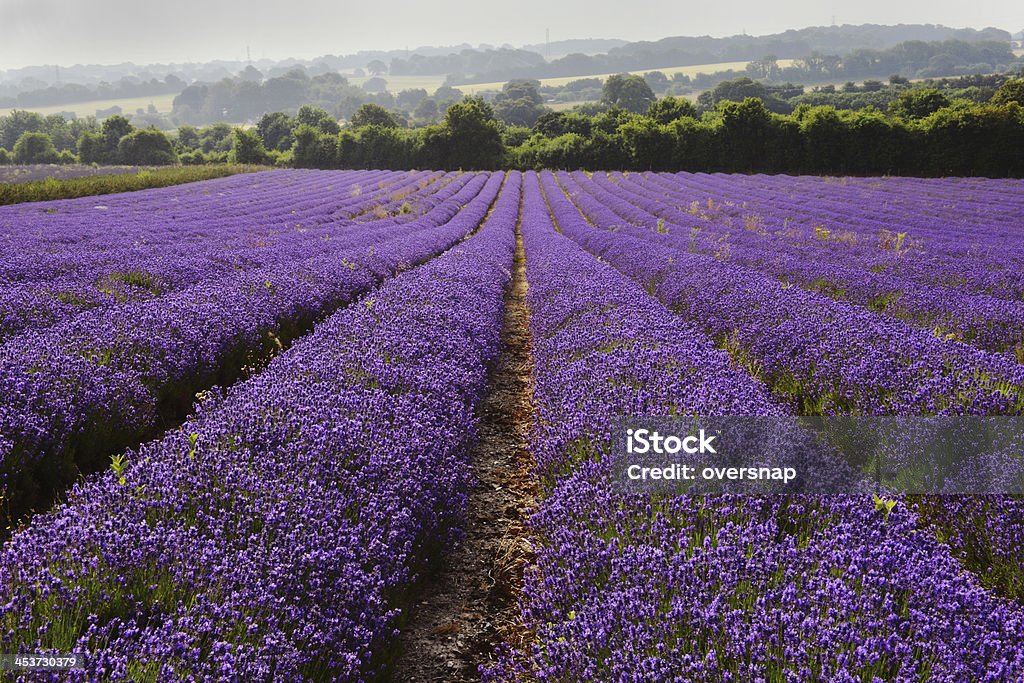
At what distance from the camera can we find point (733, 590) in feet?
6.97

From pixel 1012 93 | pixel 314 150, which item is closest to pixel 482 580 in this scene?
pixel 1012 93

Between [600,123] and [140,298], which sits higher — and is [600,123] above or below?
above

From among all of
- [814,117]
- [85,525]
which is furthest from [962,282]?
[814,117]

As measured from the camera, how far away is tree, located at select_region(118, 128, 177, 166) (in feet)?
219

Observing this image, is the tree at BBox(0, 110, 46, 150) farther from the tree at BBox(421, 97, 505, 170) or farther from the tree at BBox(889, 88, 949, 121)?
the tree at BBox(889, 88, 949, 121)

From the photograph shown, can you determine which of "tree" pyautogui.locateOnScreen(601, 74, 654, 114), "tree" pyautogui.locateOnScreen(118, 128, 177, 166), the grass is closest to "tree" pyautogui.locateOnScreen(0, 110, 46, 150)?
"tree" pyautogui.locateOnScreen(118, 128, 177, 166)

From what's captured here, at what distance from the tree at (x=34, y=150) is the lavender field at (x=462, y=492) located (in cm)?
8658

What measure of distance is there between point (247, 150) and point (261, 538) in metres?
69.4

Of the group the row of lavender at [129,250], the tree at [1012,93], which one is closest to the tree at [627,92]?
the tree at [1012,93]

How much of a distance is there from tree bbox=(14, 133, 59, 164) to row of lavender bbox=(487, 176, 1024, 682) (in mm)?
93984

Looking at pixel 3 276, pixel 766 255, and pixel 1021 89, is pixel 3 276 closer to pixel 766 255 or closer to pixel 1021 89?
pixel 766 255

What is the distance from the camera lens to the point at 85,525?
2.35 metres

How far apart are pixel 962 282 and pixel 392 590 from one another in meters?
9.80

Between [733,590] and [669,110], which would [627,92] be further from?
[733,590]
